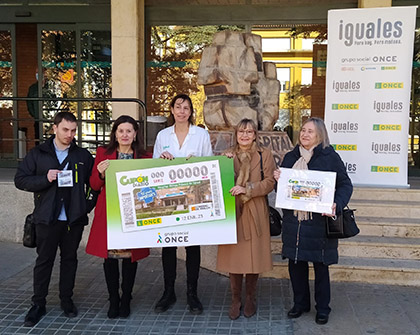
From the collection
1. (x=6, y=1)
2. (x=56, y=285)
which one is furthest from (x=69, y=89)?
(x=56, y=285)

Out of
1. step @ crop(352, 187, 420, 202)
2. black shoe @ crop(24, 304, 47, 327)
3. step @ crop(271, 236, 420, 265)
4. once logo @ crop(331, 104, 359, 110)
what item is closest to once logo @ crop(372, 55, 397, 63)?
once logo @ crop(331, 104, 359, 110)

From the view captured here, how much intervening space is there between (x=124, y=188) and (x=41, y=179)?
690mm

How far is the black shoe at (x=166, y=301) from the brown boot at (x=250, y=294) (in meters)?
0.72

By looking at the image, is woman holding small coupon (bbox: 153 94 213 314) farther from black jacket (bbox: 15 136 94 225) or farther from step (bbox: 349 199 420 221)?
step (bbox: 349 199 420 221)

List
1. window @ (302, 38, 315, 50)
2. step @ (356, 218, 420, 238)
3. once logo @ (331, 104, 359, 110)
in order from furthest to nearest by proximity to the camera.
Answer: window @ (302, 38, 315, 50) < once logo @ (331, 104, 359, 110) < step @ (356, 218, 420, 238)

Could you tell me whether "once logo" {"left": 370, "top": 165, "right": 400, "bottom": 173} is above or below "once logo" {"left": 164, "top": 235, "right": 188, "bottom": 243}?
above

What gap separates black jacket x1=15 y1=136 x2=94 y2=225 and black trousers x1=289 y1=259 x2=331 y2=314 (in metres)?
1.90

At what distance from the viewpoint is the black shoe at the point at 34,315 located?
385 centimetres

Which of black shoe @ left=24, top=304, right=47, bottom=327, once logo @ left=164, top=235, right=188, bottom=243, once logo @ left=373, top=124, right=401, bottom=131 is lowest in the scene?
black shoe @ left=24, top=304, right=47, bottom=327

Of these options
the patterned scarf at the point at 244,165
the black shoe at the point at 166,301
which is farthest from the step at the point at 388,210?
the black shoe at the point at 166,301

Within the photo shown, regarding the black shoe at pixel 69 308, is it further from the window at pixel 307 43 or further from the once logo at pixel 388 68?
the window at pixel 307 43

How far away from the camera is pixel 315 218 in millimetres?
3680

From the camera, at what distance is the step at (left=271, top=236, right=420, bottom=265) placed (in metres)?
5.12

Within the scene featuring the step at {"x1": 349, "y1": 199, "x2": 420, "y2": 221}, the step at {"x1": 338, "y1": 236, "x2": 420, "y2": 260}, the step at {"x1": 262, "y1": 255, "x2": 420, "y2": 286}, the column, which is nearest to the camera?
the step at {"x1": 262, "y1": 255, "x2": 420, "y2": 286}
